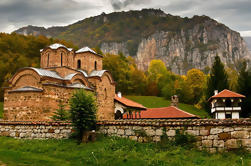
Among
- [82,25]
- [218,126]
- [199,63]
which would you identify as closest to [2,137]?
[218,126]

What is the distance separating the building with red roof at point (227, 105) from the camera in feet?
89.2

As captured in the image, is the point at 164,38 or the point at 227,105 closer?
→ the point at 227,105

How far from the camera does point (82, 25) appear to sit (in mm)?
169250

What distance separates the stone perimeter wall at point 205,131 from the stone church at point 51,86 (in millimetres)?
10431

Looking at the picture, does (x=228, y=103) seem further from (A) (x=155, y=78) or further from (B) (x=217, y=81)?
(A) (x=155, y=78)

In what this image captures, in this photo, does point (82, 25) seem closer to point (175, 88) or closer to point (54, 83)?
point (175, 88)

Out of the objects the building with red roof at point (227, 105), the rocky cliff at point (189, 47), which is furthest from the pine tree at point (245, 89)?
the rocky cliff at point (189, 47)

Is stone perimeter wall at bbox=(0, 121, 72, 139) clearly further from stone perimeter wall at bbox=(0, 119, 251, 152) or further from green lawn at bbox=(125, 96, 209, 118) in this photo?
green lawn at bbox=(125, 96, 209, 118)

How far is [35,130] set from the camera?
13570mm

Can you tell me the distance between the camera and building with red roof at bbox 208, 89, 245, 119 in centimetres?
2719

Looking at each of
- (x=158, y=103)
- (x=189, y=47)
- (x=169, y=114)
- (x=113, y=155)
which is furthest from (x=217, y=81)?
(x=189, y=47)

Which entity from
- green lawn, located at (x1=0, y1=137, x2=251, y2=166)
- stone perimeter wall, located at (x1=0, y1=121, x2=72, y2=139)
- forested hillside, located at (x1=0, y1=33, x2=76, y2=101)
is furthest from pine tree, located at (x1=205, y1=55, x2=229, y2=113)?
green lawn, located at (x1=0, y1=137, x2=251, y2=166)

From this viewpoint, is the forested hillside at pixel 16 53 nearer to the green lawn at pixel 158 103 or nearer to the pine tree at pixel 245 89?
the green lawn at pixel 158 103

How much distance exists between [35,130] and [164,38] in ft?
460
